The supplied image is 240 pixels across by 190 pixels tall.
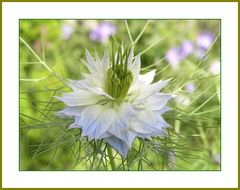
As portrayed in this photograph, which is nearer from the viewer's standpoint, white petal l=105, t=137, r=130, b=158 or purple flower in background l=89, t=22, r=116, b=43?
white petal l=105, t=137, r=130, b=158

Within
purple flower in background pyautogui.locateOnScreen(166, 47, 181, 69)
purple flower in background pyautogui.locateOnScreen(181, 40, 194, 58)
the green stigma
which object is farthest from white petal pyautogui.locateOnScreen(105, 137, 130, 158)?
purple flower in background pyautogui.locateOnScreen(181, 40, 194, 58)

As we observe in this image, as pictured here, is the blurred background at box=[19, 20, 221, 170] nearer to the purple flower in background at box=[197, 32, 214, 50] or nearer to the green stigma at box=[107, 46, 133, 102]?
the purple flower in background at box=[197, 32, 214, 50]

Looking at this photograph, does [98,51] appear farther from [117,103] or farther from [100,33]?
[117,103]

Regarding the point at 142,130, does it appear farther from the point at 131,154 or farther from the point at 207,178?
the point at 207,178

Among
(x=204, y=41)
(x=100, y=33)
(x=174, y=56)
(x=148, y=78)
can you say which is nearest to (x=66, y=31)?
(x=100, y=33)

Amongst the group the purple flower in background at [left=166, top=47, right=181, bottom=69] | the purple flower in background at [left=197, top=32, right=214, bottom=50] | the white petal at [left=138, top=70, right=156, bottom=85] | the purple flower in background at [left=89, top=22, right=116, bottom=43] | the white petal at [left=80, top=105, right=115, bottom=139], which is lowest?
the white petal at [left=80, top=105, right=115, bottom=139]

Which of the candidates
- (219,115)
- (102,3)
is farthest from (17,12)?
(219,115)

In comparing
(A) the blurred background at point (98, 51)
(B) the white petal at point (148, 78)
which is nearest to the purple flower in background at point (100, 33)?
(A) the blurred background at point (98, 51)

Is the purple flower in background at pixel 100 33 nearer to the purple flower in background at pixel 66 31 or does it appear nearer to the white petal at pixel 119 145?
the purple flower in background at pixel 66 31
